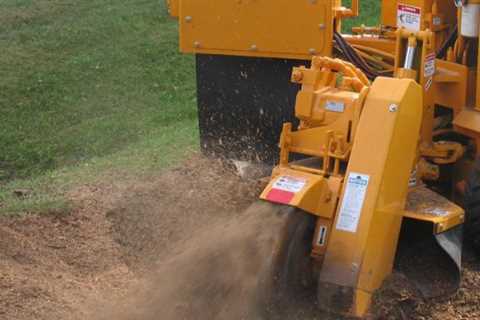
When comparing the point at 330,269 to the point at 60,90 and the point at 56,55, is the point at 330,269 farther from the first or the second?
the point at 56,55

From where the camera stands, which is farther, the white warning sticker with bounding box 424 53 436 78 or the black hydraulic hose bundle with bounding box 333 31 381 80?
the black hydraulic hose bundle with bounding box 333 31 381 80

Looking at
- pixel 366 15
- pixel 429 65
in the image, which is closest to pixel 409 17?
pixel 429 65

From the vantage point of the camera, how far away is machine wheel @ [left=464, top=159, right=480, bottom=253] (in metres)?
5.45

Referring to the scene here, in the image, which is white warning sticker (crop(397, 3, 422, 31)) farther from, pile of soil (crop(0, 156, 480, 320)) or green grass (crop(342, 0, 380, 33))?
green grass (crop(342, 0, 380, 33))

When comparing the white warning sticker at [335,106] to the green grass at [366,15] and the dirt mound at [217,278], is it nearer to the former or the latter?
the dirt mound at [217,278]

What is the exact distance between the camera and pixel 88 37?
14.6 metres

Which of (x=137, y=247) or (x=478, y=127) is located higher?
(x=478, y=127)

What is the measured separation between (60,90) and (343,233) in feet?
26.0

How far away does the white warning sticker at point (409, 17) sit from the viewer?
635cm

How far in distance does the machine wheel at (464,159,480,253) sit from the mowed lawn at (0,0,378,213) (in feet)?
8.87

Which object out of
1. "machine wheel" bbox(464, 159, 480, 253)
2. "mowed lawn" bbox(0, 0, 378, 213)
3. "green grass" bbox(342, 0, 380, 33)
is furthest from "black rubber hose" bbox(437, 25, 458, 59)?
"green grass" bbox(342, 0, 380, 33)

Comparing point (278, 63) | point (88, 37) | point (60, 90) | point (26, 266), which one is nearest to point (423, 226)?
point (278, 63)

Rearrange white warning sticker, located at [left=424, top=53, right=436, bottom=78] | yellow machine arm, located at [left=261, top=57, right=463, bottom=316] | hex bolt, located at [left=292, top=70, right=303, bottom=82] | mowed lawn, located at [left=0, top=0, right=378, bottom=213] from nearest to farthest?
1. yellow machine arm, located at [left=261, top=57, right=463, bottom=316]
2. hex bolt, located at [left=292, top=70, right=303, bottom=82]
3. white warning sticker, located at [left=424, top=53, right=436, bottom=78]
4. mowed lawn, located at [left=0, top=0, right=378, bottom=213]

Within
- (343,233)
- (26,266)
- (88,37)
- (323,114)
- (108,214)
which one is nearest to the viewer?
(343,233)
